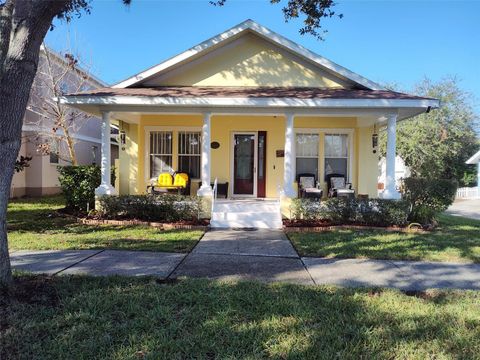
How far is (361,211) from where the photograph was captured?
32.3 feet

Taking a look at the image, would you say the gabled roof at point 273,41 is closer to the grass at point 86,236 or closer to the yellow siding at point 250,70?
the yellow siding at point 250,70

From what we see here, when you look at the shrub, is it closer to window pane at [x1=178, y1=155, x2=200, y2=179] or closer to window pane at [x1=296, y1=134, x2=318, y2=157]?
A: window pane at [x1=178, y1=155, x2=200, y2=179]

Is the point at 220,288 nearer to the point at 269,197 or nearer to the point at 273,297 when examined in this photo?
the point at 273,297

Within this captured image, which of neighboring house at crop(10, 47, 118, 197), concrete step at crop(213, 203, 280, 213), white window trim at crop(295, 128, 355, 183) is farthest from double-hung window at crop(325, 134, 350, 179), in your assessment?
neighboring house at crop(10, 47, 118, 197)

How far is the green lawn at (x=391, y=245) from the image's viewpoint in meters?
6.88

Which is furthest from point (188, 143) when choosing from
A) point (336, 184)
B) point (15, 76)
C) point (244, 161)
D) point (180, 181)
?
point (15, 76)

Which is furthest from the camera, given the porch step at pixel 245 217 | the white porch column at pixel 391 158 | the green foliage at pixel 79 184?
the green foliage at pixel 79 184

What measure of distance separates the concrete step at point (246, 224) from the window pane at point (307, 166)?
3630 millimetres

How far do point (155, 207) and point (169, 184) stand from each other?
2.08 metres

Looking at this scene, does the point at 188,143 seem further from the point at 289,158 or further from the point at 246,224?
the point at 246,224

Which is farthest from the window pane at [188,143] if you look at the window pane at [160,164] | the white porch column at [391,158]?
the white porch column at [391,158]

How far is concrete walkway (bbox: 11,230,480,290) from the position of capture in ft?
17.7

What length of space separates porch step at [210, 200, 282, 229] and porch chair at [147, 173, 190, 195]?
1.71 meters

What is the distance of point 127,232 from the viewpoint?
8805 mm
